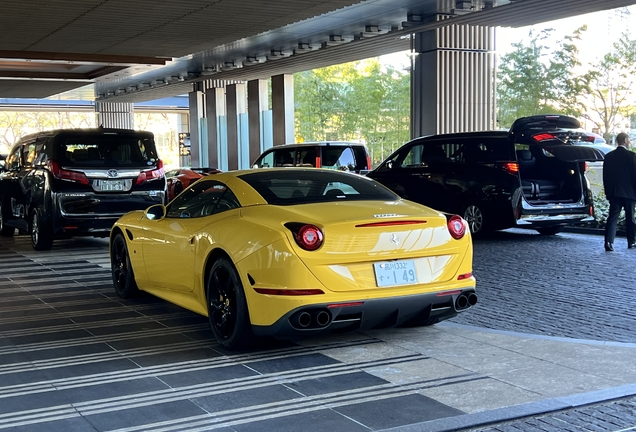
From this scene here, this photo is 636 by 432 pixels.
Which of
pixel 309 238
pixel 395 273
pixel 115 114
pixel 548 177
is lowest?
pixel 395 273

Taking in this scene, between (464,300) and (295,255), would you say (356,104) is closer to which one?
(464,300)

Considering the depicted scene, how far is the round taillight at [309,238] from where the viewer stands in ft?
19.1

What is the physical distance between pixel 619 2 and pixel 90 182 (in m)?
10.2

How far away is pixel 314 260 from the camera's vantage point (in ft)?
19.1

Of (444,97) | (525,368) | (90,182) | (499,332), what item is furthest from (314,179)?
(444,97)

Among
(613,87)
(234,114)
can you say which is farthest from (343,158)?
(613,87)

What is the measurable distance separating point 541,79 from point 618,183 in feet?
85.7

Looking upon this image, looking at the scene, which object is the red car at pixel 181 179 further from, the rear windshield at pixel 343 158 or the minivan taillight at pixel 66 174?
the minivan taillight at pixel 66 174

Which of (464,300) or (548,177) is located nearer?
(464,300)

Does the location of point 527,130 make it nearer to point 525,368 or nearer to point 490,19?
point 490,19

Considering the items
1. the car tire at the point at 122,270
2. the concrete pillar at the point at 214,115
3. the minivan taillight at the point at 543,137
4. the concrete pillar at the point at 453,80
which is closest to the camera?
the car tire at the point at 122,270

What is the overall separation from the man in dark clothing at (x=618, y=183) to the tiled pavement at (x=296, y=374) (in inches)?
183

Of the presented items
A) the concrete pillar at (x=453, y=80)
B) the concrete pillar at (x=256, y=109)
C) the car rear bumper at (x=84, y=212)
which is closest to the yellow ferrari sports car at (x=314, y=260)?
the car rear bumper at (x=84, y=212)

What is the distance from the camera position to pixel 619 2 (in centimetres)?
1562
